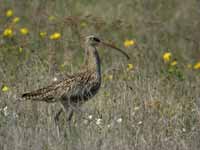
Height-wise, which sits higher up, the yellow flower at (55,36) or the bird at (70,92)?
the yellow flower at (55,36)

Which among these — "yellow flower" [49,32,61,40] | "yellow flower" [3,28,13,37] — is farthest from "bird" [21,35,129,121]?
"yellow flower" [3,28,13,37]

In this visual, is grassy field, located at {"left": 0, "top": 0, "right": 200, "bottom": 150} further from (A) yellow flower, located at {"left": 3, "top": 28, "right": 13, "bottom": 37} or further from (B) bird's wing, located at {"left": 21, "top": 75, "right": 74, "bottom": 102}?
(B) bird's wing, located at {"left": 21, "top": 75, "right": 74, "bottom": 102}

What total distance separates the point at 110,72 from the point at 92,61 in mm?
1283

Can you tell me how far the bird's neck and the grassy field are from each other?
328 mm

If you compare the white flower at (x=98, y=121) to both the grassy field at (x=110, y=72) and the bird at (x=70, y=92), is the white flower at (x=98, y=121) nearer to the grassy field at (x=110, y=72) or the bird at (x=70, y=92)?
the grassy field at (x=110, y=72)

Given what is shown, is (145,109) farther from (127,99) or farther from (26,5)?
(26,5)

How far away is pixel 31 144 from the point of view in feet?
26.6

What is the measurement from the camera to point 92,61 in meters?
10.1

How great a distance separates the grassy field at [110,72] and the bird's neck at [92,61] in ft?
1.08

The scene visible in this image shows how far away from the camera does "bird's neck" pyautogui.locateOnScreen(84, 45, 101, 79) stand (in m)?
10.0

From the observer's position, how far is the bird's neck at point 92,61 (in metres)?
10.0

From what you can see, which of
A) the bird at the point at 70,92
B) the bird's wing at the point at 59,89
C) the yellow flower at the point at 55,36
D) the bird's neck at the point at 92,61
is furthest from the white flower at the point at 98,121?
the yellow flower at the point at 55,36

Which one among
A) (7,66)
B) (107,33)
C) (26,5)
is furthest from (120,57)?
(26,5)

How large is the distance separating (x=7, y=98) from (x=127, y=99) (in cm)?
132
